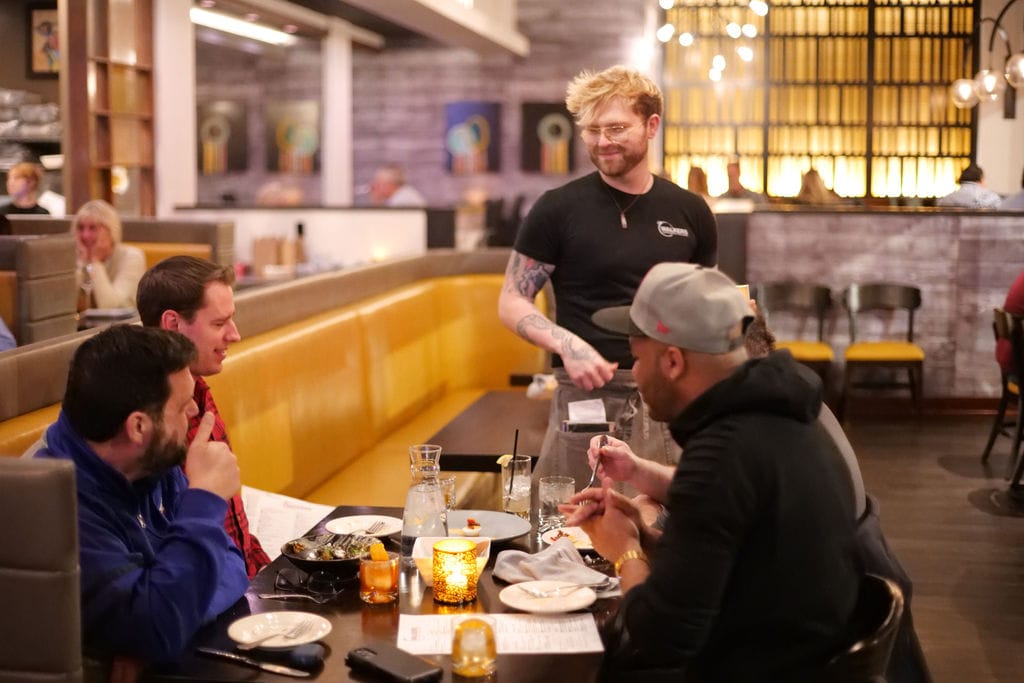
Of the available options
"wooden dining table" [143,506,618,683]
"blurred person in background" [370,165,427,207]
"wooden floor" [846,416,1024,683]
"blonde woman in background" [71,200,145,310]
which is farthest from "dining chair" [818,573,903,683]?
"blurred person in background" [370,165,427,207]

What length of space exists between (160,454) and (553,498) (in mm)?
957

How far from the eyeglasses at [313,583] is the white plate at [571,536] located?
0.48 m

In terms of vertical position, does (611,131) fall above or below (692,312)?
above

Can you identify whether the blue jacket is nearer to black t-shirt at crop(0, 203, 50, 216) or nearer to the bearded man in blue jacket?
the bearded man in blue jacket

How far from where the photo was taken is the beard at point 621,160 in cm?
327

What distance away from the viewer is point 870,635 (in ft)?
5.87

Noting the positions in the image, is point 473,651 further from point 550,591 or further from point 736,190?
point 736,190

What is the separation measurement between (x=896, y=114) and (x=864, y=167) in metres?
0.68

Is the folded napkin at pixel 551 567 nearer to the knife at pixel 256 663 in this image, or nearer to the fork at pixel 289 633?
the fork at pixel 289 633

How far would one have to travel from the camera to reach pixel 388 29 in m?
13.8

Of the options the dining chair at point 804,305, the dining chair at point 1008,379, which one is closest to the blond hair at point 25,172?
the dining chair at point 804,305

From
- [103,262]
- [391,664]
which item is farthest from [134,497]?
[103,262]

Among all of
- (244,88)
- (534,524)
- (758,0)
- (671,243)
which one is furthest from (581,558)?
(244,88)

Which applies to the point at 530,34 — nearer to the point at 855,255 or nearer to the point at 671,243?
the point at 855,255
